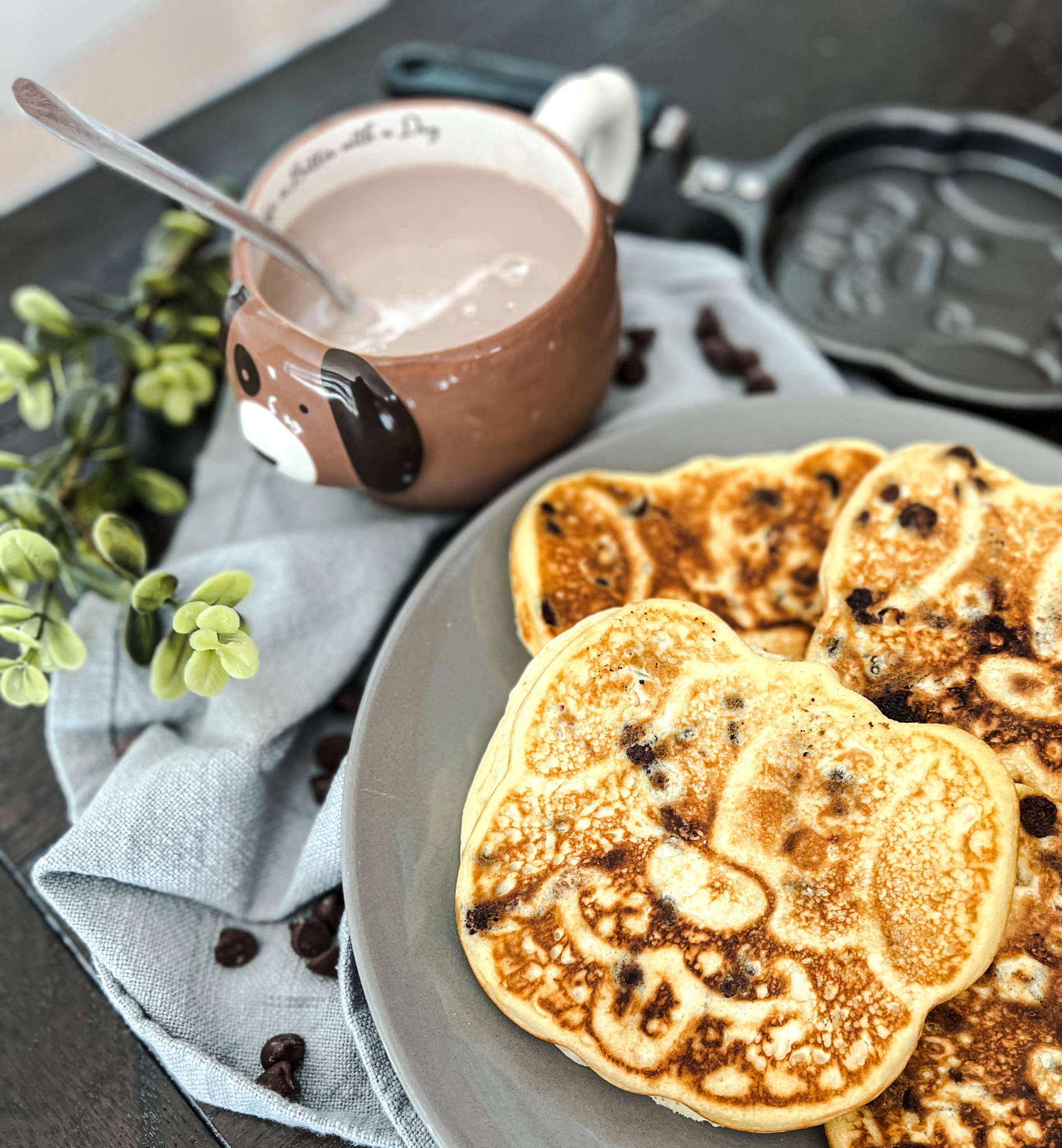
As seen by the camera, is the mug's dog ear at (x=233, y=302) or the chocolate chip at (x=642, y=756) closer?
the chocolate chip at (x=642, y=756)

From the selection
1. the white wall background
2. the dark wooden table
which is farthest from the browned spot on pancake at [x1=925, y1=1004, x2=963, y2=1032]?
the white wall background

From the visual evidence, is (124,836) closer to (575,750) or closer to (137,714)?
(137,714)

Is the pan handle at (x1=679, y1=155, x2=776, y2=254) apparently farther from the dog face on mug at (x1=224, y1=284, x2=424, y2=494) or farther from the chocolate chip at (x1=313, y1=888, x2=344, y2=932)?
the chocolate chip at (x1=313, y1=888, x2=344, y2=932)

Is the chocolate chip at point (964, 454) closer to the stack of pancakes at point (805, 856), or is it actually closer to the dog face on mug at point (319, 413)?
the stack of pancakes at point (805, 856)

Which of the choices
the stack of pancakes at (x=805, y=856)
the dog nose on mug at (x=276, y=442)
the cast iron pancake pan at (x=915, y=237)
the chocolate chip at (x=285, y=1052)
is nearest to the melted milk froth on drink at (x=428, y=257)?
the dog nose on mug at (x=276, y=442)

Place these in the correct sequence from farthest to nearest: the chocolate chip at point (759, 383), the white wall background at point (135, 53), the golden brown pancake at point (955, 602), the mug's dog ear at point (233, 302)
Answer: the white wall background at point (135, 53) < the chocolate chip at point (759, 383) < the mug's dog ear at point (233, 302) < the golden brown pancake at point (955, 602)

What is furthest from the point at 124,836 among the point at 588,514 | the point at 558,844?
the point at 588,514

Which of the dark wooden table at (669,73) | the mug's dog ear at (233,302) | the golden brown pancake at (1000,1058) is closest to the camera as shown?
the golden brown pancake at (1000,1058)

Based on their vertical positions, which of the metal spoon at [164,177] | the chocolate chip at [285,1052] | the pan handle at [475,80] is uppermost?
the metal spoon at [164,177]
